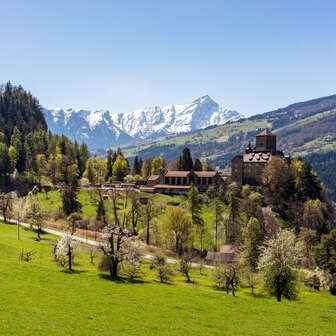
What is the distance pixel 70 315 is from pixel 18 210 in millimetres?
72701

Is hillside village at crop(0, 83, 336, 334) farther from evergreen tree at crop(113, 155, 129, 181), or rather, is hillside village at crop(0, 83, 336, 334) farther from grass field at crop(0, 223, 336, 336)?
grass field at crop(0, 223, 336, 336)

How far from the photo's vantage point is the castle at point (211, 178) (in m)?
145

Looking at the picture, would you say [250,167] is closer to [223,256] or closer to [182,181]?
[182,181]

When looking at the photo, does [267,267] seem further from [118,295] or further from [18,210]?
[18,210]

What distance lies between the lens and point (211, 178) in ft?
482

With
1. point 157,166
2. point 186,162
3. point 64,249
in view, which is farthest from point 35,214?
point 157,166

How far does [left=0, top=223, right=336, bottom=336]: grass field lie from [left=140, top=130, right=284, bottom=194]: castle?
3623 inches

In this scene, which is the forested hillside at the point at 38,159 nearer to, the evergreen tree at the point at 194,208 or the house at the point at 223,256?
the evergreen tree at the point at 194,208

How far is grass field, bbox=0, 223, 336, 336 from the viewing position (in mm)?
33000

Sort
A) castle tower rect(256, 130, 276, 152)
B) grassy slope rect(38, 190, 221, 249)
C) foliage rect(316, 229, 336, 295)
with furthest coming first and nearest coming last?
castle tower rect(256, 130, 276, 152) → grassy slope rect(38, 190, 221, 249) → foliage rect(316, 229, 336, 295)

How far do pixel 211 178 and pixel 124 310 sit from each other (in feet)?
363

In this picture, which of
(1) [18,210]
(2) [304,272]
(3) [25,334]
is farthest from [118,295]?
(1) [18,210]

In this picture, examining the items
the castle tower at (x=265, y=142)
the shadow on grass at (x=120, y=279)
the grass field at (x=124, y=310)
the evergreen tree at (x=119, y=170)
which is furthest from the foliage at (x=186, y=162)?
the grass field at (x=124, y=310)

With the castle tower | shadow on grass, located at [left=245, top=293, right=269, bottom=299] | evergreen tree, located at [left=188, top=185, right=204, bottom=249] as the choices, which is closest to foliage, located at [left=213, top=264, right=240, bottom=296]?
shadow on grass, located at [left=245, top=293, right=269, bottom=299]
